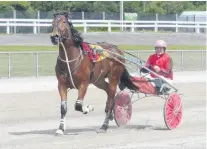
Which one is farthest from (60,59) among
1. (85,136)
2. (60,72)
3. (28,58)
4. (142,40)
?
(142,40)

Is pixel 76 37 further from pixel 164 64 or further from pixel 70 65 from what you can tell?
pixel 164 64

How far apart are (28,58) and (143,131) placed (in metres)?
13.1

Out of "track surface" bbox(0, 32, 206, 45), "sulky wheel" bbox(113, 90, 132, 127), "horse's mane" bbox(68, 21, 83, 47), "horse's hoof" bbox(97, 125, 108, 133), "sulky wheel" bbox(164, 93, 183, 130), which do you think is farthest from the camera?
"track surface" bbox(0, 32, 206, 45)

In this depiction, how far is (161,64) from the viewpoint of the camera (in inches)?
559

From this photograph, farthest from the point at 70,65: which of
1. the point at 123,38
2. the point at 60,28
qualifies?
the point at 123,38

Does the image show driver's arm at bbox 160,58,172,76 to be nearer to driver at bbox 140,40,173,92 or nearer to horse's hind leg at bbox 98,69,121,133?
driver at bbox 140,40,173,92

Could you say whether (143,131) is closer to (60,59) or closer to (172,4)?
(60,59)

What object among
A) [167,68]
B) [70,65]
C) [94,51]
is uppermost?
[94,51]

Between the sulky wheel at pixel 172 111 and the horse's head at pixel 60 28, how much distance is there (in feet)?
7.97

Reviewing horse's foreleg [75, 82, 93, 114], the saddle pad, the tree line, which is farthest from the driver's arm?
the tree line

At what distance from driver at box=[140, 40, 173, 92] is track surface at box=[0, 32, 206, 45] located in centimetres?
2341

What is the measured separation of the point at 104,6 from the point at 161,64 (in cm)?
4036

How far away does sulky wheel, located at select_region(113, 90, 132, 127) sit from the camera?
14.3 meters

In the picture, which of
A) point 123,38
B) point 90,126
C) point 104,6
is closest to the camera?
point 90,126
